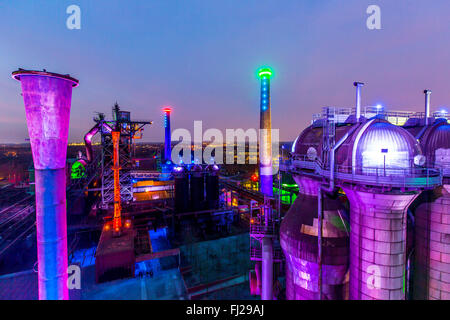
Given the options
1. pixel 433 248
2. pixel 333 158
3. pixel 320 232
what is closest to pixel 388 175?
pixel 333 158

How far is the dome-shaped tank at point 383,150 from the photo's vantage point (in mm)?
10156

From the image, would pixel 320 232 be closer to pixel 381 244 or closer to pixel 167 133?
pixel 381 244

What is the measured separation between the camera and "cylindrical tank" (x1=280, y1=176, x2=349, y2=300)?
11922 millimetres

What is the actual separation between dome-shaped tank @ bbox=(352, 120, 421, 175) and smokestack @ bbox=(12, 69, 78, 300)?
14.0 metres

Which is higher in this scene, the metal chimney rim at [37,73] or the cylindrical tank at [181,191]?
the metal chimney rim at [37,73]

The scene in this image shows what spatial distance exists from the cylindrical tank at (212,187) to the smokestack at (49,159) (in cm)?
1964

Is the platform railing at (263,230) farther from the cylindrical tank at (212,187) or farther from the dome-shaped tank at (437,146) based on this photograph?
the cylindrical tank at (212,187)

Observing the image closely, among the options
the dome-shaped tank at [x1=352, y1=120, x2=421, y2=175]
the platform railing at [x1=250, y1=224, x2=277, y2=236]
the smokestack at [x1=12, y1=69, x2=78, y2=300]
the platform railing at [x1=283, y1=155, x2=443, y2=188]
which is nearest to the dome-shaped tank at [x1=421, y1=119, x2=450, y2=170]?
the platform railing at [x1=283, y1=155, x2=443, y2=188]

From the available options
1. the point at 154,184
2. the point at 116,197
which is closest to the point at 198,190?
the point at 116,197

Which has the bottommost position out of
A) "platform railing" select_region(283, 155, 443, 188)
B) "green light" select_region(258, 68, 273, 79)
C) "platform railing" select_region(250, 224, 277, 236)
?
→ "platform railing" select_region(250, 224, 277, 236)

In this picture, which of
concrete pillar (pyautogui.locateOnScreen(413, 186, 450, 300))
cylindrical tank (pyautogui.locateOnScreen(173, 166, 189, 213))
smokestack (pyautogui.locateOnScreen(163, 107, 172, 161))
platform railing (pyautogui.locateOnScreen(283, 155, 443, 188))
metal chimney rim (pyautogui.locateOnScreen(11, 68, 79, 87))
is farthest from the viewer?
smokestack (pyautogui.locateOnScreen(163, 107, 172, 161))

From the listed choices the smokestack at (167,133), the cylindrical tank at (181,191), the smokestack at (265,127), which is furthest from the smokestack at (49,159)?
the smokestack at (167,133)

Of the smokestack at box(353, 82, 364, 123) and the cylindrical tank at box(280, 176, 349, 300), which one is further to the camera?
the smokestack at box(353, 82, 364, 123)

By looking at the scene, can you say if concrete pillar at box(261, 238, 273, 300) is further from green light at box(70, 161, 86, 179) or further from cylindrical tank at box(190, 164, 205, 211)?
green light at box(70, 161, 86, 179)
